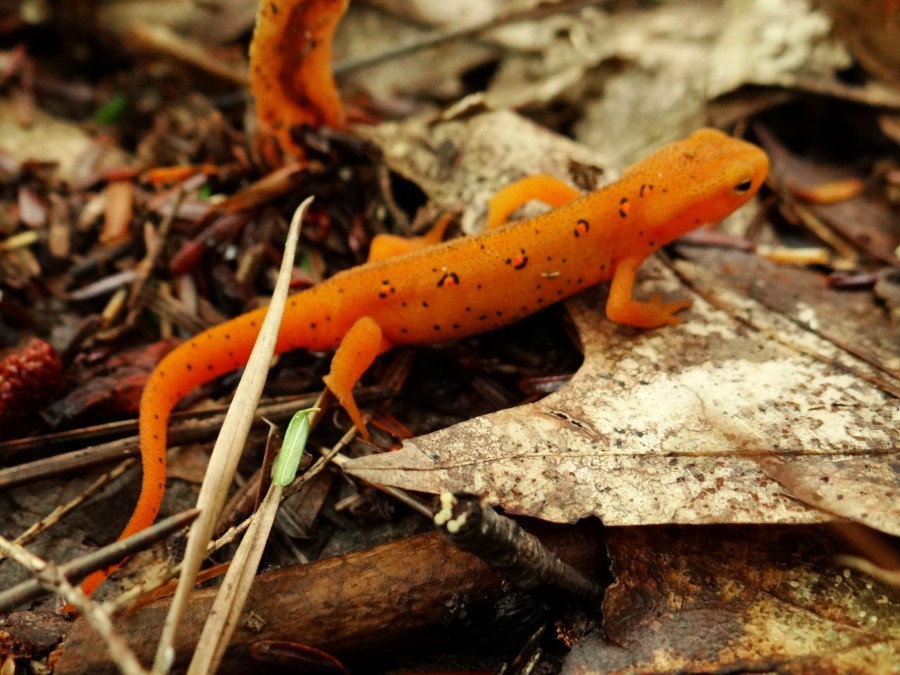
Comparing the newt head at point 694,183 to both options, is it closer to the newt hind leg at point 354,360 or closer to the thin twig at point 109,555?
the newt hind leg at point 354,360

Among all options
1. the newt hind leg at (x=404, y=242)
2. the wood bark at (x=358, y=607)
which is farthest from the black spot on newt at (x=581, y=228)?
the wood bark at (x=358, y=607)

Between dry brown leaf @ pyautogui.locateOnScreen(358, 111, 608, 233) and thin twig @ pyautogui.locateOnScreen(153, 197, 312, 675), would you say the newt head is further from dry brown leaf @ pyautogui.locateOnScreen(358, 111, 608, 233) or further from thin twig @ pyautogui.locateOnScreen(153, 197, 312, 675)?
thin twig @ pyautogui.locateOnScreen(153, 197, 312, 675)

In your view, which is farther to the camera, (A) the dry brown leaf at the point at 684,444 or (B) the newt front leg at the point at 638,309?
(B) the newt front leg at the point at 638,309

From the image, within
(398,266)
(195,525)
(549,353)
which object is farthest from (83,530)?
(549,353)

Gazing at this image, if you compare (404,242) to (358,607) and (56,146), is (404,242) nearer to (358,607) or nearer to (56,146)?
(358,607)

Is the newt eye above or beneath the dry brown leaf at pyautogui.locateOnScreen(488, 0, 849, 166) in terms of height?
beneath

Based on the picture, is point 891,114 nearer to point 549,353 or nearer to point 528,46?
point 528,46

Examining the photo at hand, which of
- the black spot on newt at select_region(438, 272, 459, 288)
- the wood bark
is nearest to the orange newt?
the black spot on newt at select_region(438, 272, 459, 288)
